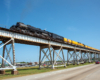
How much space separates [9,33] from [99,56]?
114 metres

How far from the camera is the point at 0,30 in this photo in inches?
731

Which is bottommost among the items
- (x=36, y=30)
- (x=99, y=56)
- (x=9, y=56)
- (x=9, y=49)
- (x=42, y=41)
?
(x=99, y=56)

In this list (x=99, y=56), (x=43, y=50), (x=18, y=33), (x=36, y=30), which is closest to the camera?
(x=18, y=33)

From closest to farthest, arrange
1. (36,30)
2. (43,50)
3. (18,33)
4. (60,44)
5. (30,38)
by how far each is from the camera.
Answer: (18,33), (30,38), (36,30), (43,50), (60,44)

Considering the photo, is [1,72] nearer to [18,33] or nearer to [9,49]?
[9,49]

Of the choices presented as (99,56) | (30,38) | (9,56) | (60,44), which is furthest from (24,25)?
(99,56)

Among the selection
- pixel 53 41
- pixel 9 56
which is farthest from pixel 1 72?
pixel 53 41

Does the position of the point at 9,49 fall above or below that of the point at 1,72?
above

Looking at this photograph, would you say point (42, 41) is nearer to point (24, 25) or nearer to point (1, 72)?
point (24, 25)

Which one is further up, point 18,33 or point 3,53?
point 18,33

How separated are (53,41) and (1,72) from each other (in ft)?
61.1

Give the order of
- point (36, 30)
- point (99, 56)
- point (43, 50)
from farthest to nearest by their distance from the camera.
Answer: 1. point (99, 56)
2. point (43, 50)
3. point (36, 30)

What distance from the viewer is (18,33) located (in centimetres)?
2178

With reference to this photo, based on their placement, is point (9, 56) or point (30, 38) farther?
point (30, 38)
